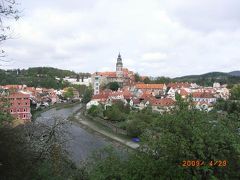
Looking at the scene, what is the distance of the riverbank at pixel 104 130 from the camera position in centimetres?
2112

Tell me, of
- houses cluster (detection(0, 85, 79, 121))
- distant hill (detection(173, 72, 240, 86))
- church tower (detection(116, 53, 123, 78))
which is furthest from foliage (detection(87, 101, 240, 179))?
distant hill (detection(173, 72, 240, 86))

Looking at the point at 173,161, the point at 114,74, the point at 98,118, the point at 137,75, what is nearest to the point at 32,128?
the point at 173,161

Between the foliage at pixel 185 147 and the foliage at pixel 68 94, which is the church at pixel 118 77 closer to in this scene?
the foliage at pixel 68 94

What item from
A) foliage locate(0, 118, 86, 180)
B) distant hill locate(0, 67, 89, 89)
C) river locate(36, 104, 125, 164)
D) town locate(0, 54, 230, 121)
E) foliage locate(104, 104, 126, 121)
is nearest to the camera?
foliage locate(0, 118, 86, 180)

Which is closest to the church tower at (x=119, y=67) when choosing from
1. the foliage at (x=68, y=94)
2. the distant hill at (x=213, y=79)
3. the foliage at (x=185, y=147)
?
the foliage at (x=68, y=94)

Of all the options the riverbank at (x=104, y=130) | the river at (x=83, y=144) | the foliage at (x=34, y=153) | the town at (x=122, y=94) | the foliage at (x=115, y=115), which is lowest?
the riverbank at (x=104, y=130)

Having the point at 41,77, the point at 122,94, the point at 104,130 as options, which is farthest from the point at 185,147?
the point at 41,77

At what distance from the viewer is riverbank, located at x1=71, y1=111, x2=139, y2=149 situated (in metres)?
21.1

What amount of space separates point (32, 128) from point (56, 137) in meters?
0.58

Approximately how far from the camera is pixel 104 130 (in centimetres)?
2625

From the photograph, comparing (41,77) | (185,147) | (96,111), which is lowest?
(96,111)

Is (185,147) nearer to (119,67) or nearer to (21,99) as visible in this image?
(21,99)

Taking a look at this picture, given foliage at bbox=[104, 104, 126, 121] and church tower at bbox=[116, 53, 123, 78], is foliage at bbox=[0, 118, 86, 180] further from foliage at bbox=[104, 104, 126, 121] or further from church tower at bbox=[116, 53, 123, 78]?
church tower at bbox=[116, 53, 123, 78]

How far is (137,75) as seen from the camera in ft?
225
